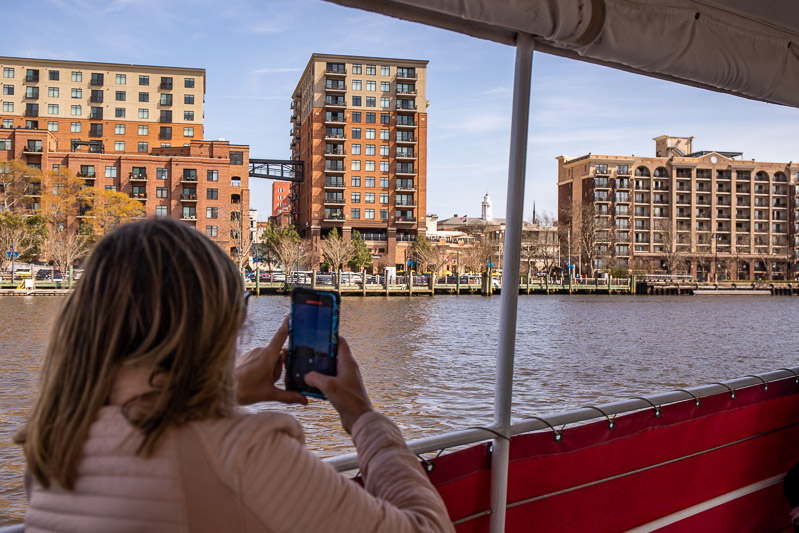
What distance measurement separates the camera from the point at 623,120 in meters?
2.82

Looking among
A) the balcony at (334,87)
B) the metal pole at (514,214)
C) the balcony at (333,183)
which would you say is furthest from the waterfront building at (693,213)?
the metal pole at (514,214)

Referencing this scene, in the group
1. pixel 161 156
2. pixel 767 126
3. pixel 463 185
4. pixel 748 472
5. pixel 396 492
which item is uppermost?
pixel 161 156

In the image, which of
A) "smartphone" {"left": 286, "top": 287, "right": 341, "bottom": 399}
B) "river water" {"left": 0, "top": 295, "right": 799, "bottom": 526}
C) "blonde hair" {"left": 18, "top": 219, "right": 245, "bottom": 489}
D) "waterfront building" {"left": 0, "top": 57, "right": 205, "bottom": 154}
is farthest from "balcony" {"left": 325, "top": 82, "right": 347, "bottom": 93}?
"blonde hair" {"left": 18, "top": 219, "right": 245, "bottom": 489}

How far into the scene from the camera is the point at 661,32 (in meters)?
1.61

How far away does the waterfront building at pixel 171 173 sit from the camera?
34906 millimetres

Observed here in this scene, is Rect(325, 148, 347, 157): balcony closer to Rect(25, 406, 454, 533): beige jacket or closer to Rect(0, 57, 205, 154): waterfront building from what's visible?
Rect(0, 57, 205, 154): waterfront building

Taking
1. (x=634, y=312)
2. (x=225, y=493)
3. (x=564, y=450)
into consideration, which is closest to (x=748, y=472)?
(x=564, y=450)

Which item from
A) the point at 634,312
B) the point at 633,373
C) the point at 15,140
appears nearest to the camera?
the point at 633,373

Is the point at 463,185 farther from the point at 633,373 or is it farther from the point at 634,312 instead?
the point at 634,312

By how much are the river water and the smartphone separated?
58mm

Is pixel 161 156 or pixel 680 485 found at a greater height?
pixel 161 156

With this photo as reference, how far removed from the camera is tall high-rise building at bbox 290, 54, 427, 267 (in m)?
45.3

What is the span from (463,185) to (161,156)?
39209 mm

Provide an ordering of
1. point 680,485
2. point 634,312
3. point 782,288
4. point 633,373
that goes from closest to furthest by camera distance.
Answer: point 680,485
point 633,373
point 634,312
point 782,288
